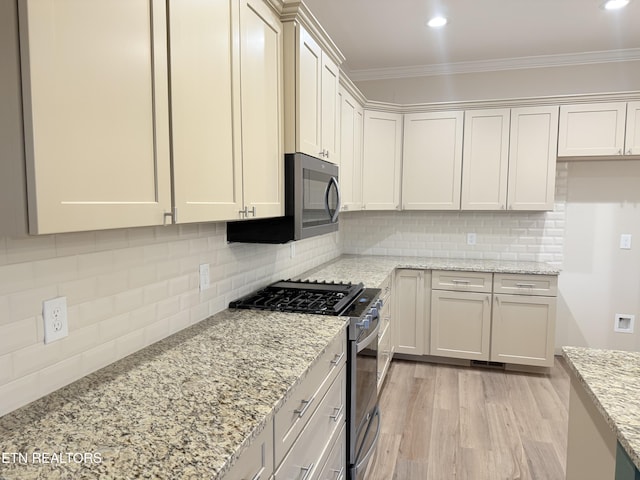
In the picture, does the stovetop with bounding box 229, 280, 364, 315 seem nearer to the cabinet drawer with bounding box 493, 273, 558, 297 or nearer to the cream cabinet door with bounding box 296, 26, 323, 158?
the cream cabinet door with bounding box 296, 26, 323, 158

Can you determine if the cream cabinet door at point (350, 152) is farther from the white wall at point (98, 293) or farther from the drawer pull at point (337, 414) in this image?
the drawer pull at point (337, 414)

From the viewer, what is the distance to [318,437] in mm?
1596

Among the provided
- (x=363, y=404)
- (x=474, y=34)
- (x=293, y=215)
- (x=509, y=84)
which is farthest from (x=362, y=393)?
(x=509, y=84)

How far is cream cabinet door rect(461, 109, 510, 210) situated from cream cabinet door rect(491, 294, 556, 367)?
0.85m

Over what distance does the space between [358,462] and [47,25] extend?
6.90 ft

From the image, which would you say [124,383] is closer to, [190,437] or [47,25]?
[190,437]

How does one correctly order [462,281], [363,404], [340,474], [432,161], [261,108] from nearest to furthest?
[261,108] < [340,474] < [363,404] < [462,281] < [432,161]

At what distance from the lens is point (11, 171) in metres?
0.81

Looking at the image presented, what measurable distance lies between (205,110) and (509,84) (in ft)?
11.3

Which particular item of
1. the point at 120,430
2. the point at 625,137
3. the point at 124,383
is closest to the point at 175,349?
the point at 124,383

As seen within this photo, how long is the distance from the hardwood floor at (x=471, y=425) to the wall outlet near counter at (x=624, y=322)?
0.68 m

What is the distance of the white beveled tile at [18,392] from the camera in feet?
3.48

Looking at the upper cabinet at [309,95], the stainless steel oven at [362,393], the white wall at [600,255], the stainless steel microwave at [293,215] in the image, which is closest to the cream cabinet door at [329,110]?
the upper cabinet at [309,95]

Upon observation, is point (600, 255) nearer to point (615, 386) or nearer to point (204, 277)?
point (615, 386)
